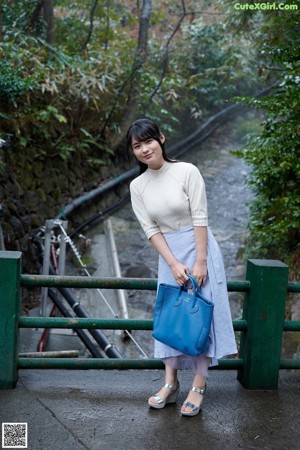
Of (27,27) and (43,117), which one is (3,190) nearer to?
(43,117)

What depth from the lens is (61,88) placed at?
9148mm

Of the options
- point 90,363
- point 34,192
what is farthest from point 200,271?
point 34,192

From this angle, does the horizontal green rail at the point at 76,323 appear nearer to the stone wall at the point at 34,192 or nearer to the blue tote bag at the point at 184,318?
the blue tote bag at the point at 184,318

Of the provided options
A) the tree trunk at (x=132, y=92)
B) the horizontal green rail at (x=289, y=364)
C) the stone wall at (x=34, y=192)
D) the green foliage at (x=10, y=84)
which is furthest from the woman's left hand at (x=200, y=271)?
the tree trunk at (x=132, y=92)

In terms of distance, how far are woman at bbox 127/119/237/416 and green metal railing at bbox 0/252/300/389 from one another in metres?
0.36

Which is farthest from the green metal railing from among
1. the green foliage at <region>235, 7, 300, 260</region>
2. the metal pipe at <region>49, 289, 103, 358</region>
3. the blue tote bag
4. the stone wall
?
the stone wall

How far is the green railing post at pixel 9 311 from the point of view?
10.8 feet

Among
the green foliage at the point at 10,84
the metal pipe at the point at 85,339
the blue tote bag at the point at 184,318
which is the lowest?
the metal pipe at the point at 85,339

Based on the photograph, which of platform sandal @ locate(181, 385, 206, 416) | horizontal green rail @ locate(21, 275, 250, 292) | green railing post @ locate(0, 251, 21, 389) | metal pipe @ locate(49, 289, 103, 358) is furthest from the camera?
metal pipe @ locate(49, 289, 103, 358)

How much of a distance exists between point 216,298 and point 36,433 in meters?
1.19

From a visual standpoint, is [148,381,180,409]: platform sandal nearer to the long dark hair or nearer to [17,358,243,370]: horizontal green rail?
[17,358,243,370]: horizontal green rail

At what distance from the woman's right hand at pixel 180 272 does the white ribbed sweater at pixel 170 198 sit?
0.21 metres

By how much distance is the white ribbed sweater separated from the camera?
3.06 meters

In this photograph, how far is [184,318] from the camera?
3.00 m
